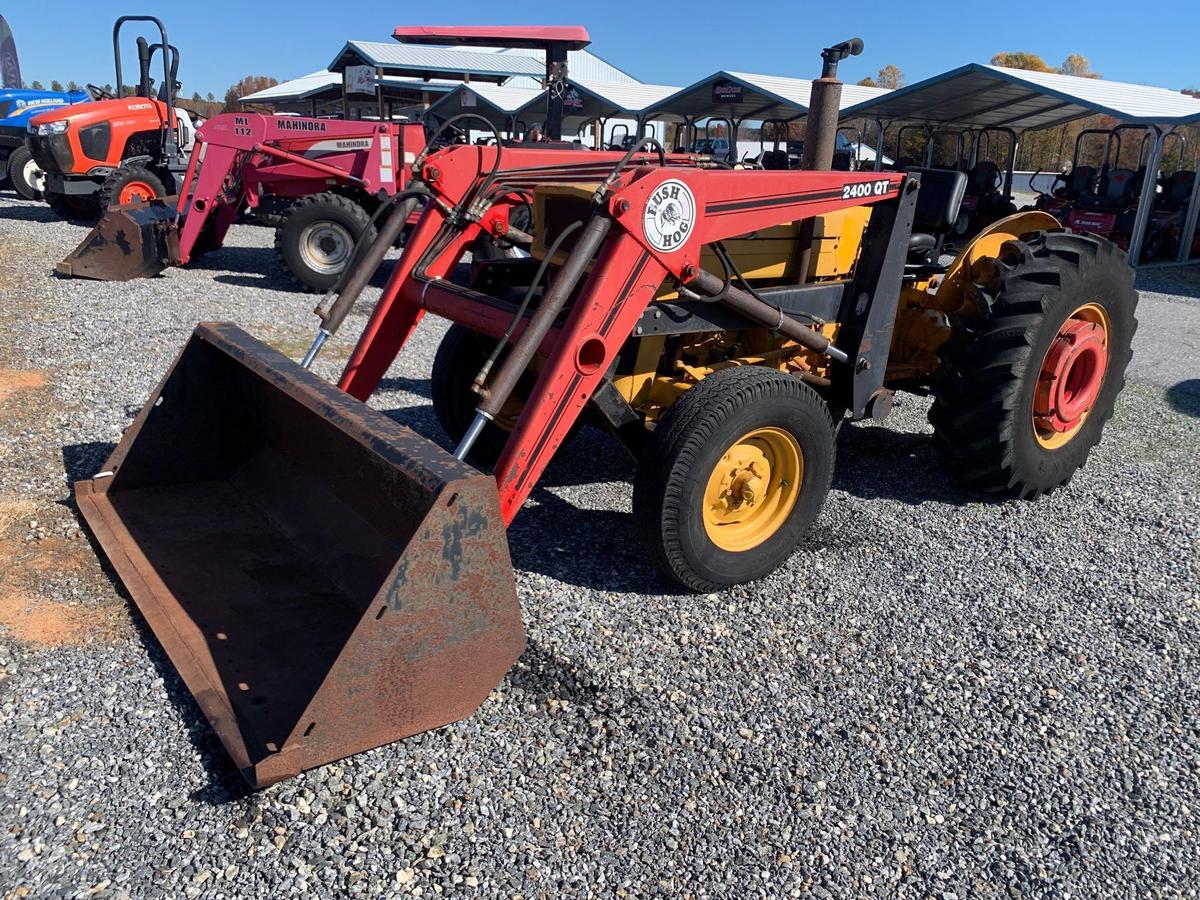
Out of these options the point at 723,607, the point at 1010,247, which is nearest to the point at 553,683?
the point at 723,607

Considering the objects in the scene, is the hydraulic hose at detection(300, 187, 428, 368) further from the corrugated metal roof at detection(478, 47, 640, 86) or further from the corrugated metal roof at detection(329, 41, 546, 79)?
the corrugated metal roof at detection(478, 47, 640, 86)

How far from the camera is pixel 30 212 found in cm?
1505

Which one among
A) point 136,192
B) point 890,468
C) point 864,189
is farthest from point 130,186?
point 864,189

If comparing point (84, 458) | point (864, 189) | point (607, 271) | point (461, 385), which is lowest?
point (84, 458)

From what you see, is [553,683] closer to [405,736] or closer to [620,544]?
[405,736]

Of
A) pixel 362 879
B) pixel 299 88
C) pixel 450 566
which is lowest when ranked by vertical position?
pixel 362 879

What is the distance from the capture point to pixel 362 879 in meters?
2.22

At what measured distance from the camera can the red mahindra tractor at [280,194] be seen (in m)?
9.14

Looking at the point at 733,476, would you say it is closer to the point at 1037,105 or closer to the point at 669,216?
the point at 669,216

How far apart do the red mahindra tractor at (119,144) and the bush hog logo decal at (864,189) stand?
10.4 metres

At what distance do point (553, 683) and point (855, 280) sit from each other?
229 cm

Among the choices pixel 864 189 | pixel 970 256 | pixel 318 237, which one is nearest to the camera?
pixel 864 189

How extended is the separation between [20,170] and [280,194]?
31.0ft

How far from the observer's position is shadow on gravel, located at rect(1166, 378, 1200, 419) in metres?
6.61
